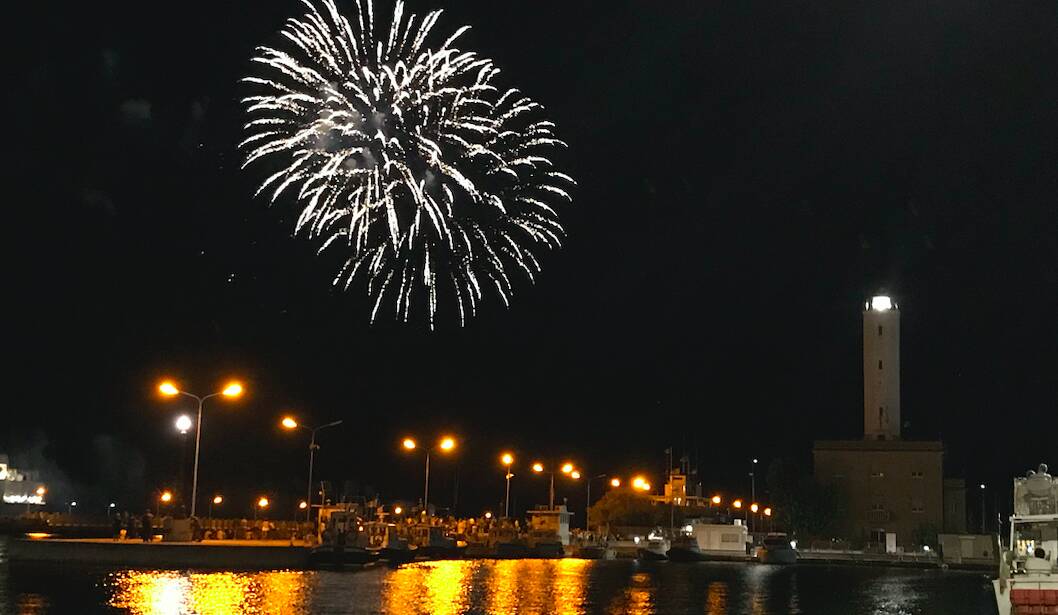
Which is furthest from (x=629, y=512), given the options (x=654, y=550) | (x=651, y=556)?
(x=651, y=556)

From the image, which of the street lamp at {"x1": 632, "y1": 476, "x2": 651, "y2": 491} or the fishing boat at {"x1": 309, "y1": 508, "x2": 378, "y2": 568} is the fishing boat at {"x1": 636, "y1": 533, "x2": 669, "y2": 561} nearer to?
the fishing boat at {"x1": 309, "y1": 508, "x2": 378, "y2": 568}

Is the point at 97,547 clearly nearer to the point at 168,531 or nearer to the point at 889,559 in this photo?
the point at 168,531

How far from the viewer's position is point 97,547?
1844 inches

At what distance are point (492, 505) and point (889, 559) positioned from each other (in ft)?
182

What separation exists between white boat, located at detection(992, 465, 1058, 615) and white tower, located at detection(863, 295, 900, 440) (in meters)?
68.4

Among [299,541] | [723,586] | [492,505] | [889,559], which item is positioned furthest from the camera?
[492,505]

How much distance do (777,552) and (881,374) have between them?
2430cm

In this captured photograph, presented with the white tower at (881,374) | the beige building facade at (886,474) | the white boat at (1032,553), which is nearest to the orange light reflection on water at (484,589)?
the white boat at (1032,553)

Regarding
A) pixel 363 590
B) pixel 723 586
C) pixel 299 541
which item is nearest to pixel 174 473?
pixel 299 541

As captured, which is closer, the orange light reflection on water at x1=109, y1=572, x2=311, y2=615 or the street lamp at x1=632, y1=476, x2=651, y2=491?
the orange light reflection on water at x1=109, y1=572, x2=311, y2=615

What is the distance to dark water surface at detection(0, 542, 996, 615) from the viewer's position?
104ft

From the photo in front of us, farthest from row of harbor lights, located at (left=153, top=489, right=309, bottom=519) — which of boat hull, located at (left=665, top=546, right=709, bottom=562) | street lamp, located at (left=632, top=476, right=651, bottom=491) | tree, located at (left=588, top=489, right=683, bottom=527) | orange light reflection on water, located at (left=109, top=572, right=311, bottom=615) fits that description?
orange light reflection on water, located at (left=109, top=572, right=311, bottom=615)

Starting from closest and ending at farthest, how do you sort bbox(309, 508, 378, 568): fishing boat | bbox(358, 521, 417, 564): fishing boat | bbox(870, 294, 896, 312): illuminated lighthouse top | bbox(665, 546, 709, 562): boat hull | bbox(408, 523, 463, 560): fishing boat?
bbox(309, 508, 378, 568): fishing boat, bbox(358, 521, 417, 564): fishing boat, bbox(408, 523, 463, 560): fishing boat, bbox(665, 546, 709, 562): boat hull, bbox(870, 294, 896, 312): illuminated lighthouse top

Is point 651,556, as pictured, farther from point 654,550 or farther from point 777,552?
point 777,552
